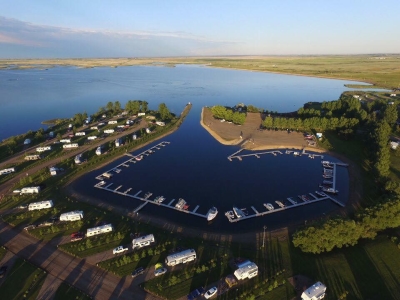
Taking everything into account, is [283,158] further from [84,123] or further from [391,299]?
[84,123]

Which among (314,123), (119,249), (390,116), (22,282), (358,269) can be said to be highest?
(390,116)

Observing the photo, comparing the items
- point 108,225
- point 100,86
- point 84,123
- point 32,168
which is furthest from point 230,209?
point 100,86

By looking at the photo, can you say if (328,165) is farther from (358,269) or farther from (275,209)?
(358,269)

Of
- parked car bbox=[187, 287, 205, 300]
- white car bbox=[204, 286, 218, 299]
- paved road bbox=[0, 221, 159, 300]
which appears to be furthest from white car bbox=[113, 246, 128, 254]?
white car bbox=[204, 286, 218, 299]

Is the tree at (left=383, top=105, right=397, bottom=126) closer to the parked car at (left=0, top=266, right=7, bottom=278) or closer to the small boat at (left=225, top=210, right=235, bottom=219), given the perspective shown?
the small boat at (left=225, top=210, right=235, bottom=219)

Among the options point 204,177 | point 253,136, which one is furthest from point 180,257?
point 253,136
